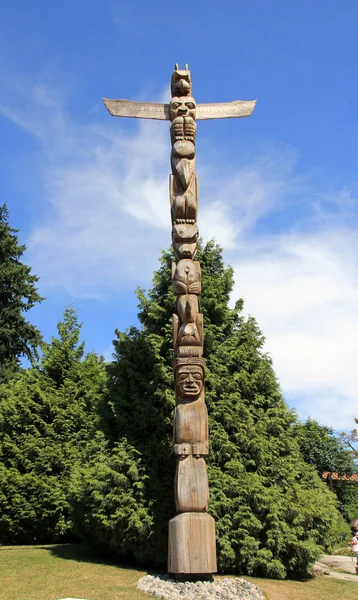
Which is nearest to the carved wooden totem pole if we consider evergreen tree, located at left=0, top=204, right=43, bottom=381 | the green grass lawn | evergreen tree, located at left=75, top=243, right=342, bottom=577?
the green grass lawn

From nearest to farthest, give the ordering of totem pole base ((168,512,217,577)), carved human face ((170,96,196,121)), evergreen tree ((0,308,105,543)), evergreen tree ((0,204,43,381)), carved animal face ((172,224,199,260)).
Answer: totem pole base ((168,512,217,577)) → carved animal face ((172,224,199,260)) → carved human face ((170,96,196,121)) → evergreen tree ((0,308,105,543)) → evergreen tree ((0,204,43,381))

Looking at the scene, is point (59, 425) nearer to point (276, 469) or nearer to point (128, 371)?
point (128, 371)

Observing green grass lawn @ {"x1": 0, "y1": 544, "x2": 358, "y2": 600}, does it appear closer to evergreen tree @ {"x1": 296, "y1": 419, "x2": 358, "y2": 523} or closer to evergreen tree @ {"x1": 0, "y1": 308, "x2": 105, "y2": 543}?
evergreen tree @ {"x1": 0, "y1": 308, "x2": 105, "y2": 543}

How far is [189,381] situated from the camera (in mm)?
8883

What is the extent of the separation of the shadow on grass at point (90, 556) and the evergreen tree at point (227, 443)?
0.27 m

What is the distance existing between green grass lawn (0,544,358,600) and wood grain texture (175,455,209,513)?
144 centimetres

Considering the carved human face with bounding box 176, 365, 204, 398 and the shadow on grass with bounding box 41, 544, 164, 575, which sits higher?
the carved human face with bounding box 176, 365, 204, 398

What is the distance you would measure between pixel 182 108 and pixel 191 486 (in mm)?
→ 7346

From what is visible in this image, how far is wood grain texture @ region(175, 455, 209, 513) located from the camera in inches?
331

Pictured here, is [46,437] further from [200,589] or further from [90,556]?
[200,589]

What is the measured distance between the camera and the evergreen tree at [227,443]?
10.0m

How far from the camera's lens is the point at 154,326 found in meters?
12.2

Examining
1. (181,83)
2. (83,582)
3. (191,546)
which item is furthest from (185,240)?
(83,582)

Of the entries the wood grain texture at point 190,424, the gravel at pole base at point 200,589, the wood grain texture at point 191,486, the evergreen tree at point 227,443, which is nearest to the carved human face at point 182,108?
the evergreen tree at point 227,443
